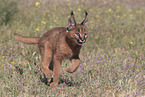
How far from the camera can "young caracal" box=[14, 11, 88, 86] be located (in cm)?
436

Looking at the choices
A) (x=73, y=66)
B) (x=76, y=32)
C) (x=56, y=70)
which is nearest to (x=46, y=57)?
(x=56, y=70)

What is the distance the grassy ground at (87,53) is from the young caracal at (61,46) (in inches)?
10.6

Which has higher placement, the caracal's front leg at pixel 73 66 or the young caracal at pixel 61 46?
the young caracal at pixel 61 46

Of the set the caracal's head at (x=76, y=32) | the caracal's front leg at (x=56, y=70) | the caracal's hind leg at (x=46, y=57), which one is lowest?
the caracal's front leg at (x=56, y=70)

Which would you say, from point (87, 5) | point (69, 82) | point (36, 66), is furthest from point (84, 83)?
point (87, 5)

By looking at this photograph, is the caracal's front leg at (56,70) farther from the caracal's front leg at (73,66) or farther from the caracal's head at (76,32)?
the caracal's head at (76,32)

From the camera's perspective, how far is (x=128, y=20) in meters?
8.62

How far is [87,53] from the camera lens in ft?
20.3

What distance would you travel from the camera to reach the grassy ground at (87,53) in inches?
169

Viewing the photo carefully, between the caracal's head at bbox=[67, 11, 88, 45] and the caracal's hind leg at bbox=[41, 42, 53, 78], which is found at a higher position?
the caracal's head at bbox=[67, 11, 88, 45]

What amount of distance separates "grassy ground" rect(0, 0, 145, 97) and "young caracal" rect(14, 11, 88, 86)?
27 centimetres

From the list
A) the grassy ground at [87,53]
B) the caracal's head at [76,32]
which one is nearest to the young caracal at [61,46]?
the caracal's head at [76,32]

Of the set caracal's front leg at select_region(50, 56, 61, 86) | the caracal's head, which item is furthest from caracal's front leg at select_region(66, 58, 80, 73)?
the caracal's head

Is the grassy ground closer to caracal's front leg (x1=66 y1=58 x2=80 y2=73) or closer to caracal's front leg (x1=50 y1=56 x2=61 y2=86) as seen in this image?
caracal's front leg (x1=50 y1=56 x2=61 y2=86)
